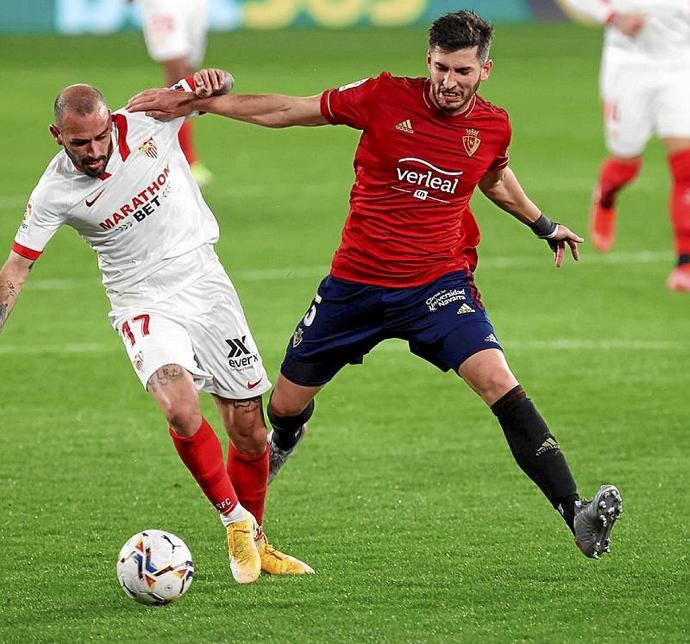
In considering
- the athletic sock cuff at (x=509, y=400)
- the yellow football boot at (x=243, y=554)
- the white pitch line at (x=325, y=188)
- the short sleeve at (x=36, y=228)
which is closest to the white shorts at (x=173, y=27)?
the white pitch line at (x=325, y=188)

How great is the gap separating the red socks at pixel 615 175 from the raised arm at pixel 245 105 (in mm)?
7099

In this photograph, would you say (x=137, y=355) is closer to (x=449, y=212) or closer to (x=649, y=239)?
(x=449, y=212)

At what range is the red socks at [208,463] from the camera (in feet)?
19.6

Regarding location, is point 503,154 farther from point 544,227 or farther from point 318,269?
point 318,269

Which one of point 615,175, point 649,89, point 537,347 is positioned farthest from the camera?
point 615,175

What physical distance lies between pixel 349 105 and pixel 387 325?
894mm

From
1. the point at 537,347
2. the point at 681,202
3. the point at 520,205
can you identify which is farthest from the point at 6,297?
the point at 681,202

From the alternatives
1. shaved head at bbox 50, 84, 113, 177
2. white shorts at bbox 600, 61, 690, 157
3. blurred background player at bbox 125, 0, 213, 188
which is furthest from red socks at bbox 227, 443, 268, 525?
blurred background player at bbox 125, 0, 213, 188

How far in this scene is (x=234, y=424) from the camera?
A: 6375 millimetres

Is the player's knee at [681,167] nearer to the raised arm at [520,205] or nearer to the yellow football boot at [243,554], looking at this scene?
the raised arm at [520,205]

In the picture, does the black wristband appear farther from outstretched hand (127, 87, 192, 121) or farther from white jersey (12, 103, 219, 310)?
outstretched hand (127, 87, 192, 121)

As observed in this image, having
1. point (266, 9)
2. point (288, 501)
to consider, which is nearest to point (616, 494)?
point (288, 501)

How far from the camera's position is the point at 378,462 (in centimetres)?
795

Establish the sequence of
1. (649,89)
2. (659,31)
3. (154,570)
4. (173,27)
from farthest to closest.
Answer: (173,27) < (659,31) < (649,89) < (154,570)
